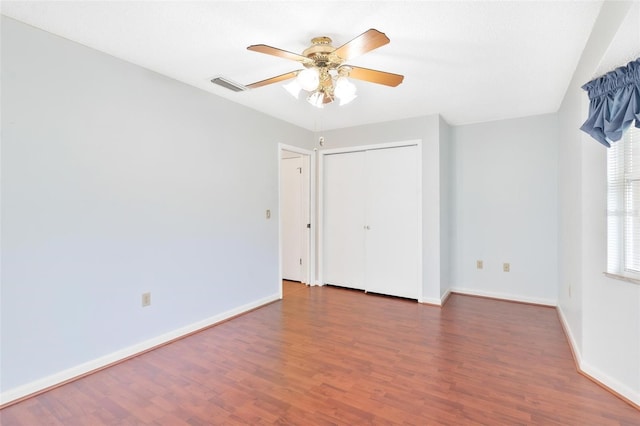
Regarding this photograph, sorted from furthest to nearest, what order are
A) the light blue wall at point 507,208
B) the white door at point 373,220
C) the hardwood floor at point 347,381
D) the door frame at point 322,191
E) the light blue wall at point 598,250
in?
the white door at point 373,220 → the door frame at point 322,191 → the light blue wall at point 507,208 → the hardwood floor at point 347,381 → the light blue wall at point 598,250

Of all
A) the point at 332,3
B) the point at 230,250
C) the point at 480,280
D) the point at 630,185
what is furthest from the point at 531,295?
the point at 332,3

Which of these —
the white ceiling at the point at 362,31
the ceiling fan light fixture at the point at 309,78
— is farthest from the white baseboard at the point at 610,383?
the ceiling fan light fixture at the point at 309,78

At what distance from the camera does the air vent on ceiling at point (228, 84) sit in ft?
9.39

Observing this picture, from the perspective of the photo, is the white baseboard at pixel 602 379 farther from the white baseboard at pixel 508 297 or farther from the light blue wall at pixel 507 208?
the light blue wall at pixel 507 208

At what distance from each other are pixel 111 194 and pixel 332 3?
2110mm

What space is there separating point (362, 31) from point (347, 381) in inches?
92.5

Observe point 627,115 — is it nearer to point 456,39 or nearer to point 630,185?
point 630,185

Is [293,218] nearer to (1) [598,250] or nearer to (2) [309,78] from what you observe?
(2) [309,78]

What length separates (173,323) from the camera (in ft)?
9.59

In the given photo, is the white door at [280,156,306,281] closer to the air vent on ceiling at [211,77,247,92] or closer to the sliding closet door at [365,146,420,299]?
the sliding closet door at [365,146,420,299]

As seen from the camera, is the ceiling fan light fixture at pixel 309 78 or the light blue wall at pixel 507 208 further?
the light blue wall at pixel 507 208

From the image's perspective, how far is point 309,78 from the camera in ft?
6.66

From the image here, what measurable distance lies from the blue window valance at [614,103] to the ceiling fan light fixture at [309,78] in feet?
5.82

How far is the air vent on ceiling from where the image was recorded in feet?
9.39
